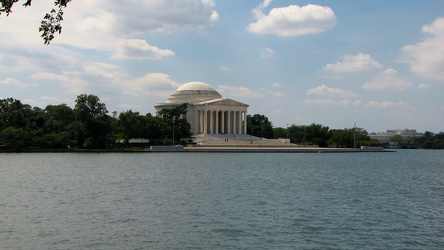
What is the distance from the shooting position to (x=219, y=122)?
467ft

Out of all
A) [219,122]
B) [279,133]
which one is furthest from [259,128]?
[279,133]

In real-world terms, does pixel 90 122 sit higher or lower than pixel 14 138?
higher

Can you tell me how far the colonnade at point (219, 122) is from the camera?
452ft

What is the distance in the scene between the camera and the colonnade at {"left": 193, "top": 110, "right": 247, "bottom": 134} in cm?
13762

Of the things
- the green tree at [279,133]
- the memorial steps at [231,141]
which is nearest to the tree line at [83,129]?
the memorial steps at [231,141]

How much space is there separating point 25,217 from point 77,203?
479 centimetres

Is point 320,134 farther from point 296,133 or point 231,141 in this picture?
point 231,141

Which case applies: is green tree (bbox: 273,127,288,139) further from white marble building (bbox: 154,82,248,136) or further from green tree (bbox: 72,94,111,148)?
green tree (bbox: 72,94,111,148)

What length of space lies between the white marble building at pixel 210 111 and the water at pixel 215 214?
3557 inches

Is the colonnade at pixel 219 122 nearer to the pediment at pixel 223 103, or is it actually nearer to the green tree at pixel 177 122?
the pediment at pixel 223 103

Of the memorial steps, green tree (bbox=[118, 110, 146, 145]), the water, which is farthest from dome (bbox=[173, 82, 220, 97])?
the water

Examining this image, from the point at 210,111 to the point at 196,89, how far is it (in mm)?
10917

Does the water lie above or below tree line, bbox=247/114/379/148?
below

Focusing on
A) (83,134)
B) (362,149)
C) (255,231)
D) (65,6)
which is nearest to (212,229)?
(255,231)
